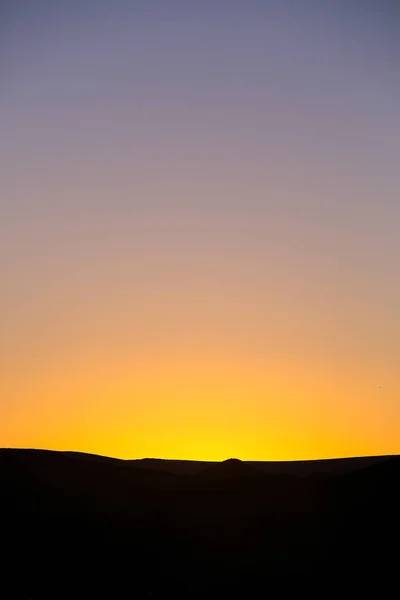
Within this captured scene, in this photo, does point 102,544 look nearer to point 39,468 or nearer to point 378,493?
point 39,468

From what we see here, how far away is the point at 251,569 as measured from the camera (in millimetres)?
27297

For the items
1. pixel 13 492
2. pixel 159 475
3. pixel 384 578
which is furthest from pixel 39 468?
pixel 384 578

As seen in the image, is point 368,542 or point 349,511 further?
point 349,511

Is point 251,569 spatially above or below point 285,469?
below

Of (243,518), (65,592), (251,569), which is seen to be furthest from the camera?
(243,518)

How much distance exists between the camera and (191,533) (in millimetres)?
28609

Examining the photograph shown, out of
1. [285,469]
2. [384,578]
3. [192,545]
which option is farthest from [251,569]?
[285,469]

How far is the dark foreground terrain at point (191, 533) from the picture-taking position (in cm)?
2612

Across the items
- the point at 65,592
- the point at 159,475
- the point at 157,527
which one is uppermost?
the point at 159,475

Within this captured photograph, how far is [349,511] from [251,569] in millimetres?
4022

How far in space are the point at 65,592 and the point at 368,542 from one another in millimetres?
8576

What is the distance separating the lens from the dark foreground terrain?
26125 mm

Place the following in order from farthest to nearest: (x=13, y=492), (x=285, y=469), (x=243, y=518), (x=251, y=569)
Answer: (x=285, y=469) → (x=13, y=492) → (x=243, y=518) → (x=251, y=569)

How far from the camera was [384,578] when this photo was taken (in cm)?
2602
